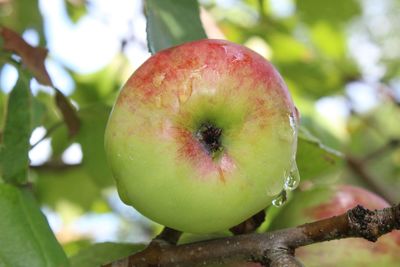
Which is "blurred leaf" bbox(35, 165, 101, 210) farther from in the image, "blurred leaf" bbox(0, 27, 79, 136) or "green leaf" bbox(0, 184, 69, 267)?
"green leaf" bbox(0, 184, 69, 267)

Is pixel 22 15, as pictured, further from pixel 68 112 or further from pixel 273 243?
pixel 273 243

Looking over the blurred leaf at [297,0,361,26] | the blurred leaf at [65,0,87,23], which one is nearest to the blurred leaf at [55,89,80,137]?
the blurred leaf at [65,0,87,23]

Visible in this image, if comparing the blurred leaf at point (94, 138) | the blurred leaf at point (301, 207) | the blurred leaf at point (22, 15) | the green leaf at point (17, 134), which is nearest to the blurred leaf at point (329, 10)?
the blurred leaf at point (22, 15)

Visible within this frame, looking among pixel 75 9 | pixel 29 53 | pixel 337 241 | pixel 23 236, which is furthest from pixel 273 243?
pixel 75 9

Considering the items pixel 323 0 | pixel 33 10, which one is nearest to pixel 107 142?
pixel 33 10

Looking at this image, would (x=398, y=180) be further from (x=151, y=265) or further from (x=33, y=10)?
(x=151, y=265)

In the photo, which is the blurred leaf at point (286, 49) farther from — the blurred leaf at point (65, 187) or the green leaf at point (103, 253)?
the green leaf at point (103, 253)
